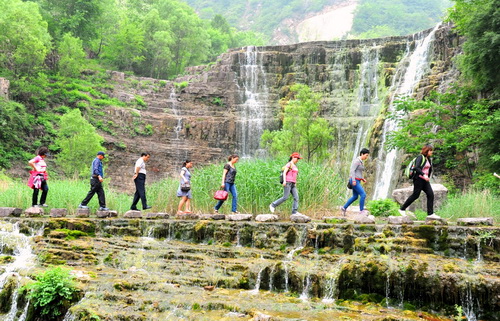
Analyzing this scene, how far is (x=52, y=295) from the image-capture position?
6363 millimetres

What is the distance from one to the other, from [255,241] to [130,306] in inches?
141

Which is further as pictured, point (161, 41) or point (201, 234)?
point (161, 41)

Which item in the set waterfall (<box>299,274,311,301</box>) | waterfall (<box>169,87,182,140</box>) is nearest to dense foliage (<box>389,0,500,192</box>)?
waterfall (<box>299,274,311,301</box>)

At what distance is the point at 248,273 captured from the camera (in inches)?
298

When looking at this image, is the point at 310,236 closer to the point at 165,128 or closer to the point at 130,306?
the point at 130,306

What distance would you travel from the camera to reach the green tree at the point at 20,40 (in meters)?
27.3

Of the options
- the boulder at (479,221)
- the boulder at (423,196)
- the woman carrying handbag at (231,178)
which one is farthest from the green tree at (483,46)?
the woman carrying handbag at (231,178)

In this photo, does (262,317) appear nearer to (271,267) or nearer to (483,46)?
→ (271,267)

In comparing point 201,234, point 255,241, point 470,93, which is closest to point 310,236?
point 255,241

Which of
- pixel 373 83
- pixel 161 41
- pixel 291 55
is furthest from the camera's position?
pixel 161 41

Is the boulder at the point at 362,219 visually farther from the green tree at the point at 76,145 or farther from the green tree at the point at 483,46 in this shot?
the green tree at the point at 76,145

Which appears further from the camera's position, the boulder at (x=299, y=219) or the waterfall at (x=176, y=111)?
the waterfall at (x=176, y=111)

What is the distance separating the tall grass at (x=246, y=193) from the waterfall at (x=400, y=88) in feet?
31.5

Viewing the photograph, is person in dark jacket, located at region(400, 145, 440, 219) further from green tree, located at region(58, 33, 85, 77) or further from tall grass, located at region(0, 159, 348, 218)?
green tree, located at region(58, 33, 85, 77)
